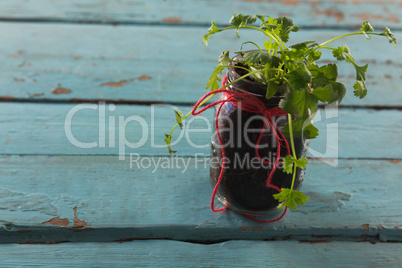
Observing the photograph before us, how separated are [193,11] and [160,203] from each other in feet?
2.25

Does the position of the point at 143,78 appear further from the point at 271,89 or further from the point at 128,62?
the point at 271,89

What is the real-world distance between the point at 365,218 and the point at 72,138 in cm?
49

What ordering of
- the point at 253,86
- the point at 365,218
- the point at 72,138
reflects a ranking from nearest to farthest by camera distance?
1. the point at 253,86
2. the point at 365,218
3. the point at 72,138

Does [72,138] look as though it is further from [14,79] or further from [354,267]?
[354,267]

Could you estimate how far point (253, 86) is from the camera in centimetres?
53

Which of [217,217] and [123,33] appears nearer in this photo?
[217,217]

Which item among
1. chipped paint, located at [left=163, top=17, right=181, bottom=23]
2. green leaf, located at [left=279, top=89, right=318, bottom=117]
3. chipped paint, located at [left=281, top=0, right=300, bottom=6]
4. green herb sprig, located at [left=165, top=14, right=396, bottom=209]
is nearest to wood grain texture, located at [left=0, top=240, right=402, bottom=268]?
green herb sprig, located at [left=165, top=14, right=396, bottom=209]

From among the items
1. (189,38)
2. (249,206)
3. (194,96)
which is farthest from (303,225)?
(189,38)

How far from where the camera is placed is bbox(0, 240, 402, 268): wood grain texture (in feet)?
1.82

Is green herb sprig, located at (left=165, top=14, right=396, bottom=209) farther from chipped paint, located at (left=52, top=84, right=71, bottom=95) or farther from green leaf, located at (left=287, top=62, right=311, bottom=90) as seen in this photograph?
chipped paint, located at (left=52, top=84, right=71, bottom=95)

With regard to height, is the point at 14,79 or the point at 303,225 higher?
the point at 14,79

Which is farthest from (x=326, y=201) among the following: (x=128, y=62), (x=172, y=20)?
(x=172, y=20)

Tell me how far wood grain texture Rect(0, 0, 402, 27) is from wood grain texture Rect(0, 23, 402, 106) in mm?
47

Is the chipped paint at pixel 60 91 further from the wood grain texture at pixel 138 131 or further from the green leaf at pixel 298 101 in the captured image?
the green leaf at pixel 298 101
